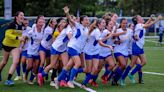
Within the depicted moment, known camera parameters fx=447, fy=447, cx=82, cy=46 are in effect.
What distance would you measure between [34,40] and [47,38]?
0.46 metres

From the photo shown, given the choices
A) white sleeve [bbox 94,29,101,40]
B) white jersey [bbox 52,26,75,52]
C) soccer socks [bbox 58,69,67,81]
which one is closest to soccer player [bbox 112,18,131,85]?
white sleeve [bbox 94,29,101,40]

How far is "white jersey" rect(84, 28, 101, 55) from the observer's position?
41.0ft

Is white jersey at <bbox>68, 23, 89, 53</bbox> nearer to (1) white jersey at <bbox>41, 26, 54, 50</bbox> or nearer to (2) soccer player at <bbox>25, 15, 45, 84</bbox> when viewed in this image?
(1) white jersey at <bbox>41, 26, 54, 50</bbox>

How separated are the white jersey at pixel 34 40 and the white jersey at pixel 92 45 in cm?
148

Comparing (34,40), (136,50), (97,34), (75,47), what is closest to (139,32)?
(136,50)

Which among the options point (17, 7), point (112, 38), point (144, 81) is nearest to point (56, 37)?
point (112, 38)

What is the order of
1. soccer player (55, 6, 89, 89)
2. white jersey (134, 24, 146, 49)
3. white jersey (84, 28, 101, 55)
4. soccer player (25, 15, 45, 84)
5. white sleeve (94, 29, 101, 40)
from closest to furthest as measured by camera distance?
soccer player (55, 6, 89, 89) < white sleeve (94, 29, 101, 40) < white jersey (84, 28, 101, 55) < soccer player (25, 15, 45, 84) < white jersey (134, 24, 146, 49)

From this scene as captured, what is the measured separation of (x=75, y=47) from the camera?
1197 centimetres

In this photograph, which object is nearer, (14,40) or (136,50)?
(14,40)

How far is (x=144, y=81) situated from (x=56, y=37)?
3.27 m

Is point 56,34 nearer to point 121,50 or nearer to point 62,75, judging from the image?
point 62,75

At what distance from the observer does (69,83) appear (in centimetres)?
1259

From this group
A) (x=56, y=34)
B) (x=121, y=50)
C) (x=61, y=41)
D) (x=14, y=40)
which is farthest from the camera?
(x=56, y=34)

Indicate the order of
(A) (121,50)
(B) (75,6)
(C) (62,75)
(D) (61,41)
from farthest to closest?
(B) (75,6) → (A) (121,50) → (D) (61,41) → (C) (62,75)
